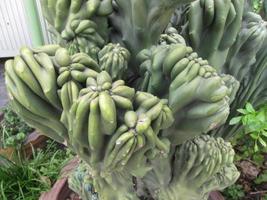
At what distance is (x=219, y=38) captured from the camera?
983 millimetres

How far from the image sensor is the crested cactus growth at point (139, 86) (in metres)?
0.70

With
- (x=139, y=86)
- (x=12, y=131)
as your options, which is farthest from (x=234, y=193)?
(x=12, y=131)

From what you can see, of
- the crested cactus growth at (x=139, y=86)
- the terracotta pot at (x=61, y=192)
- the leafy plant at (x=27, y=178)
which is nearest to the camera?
the crested cactus growth at (x=139, y=86)

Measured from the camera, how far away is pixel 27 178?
1.90m

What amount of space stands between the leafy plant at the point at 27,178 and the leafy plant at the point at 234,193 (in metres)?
0.76

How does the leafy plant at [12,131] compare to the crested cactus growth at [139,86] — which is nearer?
the crested cactus growth at [139,86]

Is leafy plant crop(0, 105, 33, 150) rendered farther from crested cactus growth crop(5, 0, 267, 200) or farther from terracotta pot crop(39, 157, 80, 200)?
crested cactus growth crop(5, 0, 267, 200)

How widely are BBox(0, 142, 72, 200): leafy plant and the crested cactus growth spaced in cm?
69

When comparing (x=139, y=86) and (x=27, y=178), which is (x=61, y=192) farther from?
(x=139, y=86)

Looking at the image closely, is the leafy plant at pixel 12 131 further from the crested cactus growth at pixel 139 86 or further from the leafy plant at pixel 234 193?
the leafy plant at pixel 234 193

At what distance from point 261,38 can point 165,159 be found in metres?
0.43

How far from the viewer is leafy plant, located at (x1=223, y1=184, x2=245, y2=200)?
159cm

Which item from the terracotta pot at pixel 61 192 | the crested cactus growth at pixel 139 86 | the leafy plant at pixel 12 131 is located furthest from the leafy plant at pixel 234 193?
the leafy plant at pixel 12 131

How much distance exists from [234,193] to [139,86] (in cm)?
87
